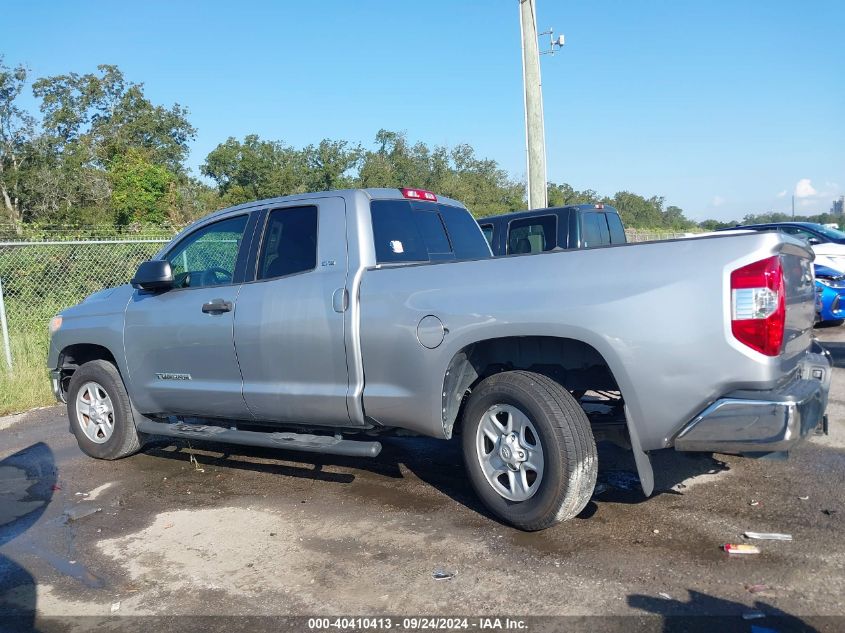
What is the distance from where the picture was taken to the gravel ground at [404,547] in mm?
3410

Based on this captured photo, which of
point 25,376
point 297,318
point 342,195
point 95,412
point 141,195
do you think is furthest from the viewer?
point 141,195

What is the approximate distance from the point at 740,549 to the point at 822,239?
37.3ft

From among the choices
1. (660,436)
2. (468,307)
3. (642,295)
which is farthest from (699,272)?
(468,307)

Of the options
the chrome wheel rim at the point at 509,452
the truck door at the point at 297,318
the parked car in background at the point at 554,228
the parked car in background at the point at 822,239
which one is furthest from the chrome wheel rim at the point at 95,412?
the parked car in background at the point at 822,239

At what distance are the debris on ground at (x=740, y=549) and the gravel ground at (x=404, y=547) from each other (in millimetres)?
47

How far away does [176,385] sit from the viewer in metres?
5.68

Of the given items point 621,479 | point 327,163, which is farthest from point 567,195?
point 621,479

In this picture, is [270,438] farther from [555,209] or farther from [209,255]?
[555,209]

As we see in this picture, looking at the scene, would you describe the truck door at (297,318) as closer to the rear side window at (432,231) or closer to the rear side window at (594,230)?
the rear side window at (432,231)

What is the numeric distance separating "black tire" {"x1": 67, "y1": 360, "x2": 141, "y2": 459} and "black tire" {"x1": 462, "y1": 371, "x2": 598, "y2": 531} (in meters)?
3.44

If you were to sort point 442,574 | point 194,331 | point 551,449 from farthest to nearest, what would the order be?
point 194,331 → point 551,449 → point 442,574

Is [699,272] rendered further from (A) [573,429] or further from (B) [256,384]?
(B) [256,384]

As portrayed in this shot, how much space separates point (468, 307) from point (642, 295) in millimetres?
1002

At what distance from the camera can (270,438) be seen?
518 centimetres
